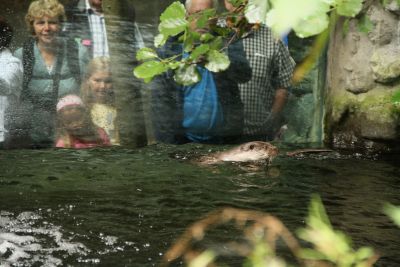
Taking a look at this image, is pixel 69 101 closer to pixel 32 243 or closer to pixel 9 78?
pixel 9 78

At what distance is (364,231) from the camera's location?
250cm

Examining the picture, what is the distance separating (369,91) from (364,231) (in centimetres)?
234

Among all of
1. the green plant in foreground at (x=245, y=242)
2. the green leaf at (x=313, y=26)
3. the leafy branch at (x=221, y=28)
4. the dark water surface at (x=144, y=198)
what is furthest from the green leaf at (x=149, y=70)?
the dark water surface at (x=144, y=198)

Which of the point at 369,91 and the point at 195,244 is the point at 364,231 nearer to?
the point at 195,244

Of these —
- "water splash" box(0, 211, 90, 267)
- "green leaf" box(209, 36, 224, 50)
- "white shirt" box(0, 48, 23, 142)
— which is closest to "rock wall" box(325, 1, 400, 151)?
"white shirt" box(0, 48, 23, 142)

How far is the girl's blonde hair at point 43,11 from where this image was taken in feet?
16.3

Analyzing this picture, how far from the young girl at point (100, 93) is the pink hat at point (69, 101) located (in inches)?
1.7

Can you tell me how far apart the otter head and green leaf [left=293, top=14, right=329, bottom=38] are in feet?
10.9

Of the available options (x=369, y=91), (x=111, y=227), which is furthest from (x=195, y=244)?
(x=369, y=91)

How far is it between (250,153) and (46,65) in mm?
1927

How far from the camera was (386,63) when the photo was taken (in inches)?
180

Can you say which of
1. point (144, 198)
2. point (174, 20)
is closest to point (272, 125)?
→ point (144, 198)

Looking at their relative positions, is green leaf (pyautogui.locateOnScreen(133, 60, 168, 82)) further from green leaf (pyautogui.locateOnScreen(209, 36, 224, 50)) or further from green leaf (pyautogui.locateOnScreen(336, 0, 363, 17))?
green leaf (pyautogui.locateOnScreen(336, 0, 363, 17))

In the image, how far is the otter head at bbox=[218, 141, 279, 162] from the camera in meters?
3.95
